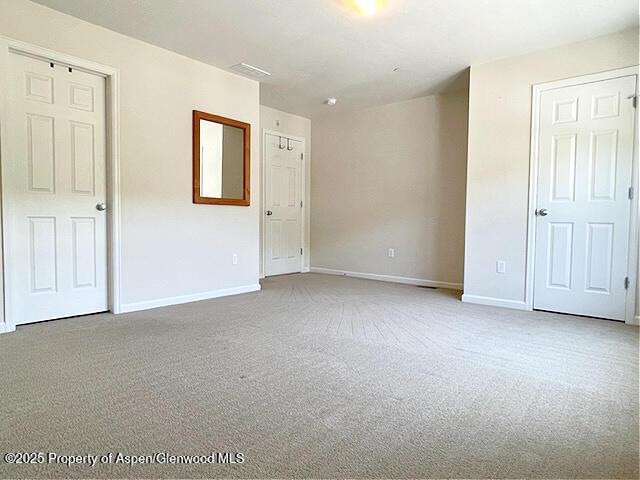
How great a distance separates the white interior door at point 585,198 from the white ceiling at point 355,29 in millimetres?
621

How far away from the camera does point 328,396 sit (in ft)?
6.12

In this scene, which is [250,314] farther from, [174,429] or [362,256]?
[362,256]

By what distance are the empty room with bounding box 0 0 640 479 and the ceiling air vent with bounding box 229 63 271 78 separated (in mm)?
76

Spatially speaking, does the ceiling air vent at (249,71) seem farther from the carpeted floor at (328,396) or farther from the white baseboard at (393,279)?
the white baseboard at (393,279)

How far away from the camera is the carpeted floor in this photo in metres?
1.39

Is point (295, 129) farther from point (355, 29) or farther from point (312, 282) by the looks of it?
point (355, 29)

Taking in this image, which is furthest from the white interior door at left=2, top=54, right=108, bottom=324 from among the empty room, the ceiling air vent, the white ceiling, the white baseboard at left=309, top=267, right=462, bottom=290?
the white baseboard at left=309, top=267, right=462, bottom=290

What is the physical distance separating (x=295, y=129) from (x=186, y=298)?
347 cm

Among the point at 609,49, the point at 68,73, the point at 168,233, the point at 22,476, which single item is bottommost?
the point at 22,476

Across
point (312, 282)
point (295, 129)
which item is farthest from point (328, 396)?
point (295, 129)

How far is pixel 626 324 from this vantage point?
3322 millimetres

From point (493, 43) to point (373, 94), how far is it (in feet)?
5.91

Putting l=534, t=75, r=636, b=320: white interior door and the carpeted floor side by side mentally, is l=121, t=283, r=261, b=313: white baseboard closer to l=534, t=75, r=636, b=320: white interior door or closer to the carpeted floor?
the carpeted floor

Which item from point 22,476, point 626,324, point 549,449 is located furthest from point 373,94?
point 22,476
